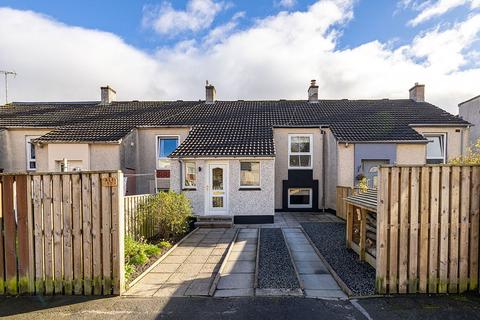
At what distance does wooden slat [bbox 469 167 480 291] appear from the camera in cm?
486

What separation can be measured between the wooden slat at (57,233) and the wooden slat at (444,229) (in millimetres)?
7121

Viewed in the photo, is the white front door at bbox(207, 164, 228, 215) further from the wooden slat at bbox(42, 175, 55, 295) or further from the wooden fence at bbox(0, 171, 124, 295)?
the wooden slat at bbox(42, 175, 55, 295)

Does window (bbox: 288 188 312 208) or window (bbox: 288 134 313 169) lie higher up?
window (bbox: 288 134 313 169)

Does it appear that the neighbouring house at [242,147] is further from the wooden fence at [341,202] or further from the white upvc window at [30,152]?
the wooden fence at [341,202]

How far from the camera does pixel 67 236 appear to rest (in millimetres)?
4930

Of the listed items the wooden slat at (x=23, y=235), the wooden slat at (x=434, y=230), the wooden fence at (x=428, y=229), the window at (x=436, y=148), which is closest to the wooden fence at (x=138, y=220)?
the wooden slat at (x=23, y=235)

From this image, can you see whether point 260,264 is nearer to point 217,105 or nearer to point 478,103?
point 217,105

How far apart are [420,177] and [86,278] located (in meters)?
6.59

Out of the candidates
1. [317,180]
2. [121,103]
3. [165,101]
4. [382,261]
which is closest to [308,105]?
[317,180]

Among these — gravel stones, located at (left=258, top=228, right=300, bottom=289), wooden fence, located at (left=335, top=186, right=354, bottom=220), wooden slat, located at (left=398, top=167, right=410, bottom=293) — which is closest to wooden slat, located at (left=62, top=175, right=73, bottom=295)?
gravel stones, located at (left=258, top=228, right=300, bottom=289)

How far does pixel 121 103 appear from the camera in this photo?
20531mm

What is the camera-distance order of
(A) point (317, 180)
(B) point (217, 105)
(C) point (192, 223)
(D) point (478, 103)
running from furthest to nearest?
1. (B) point (217, 105)
2. (D) point (478, 103)
3. (A) point (317, 180)
4. (C) point (192, 223)

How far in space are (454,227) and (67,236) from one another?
7308 millimetres

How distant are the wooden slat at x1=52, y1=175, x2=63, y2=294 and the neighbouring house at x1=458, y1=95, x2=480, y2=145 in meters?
23.3
